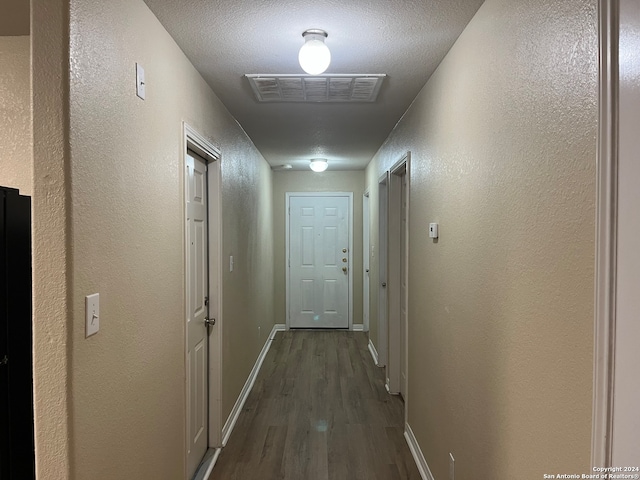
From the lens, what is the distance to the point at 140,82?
1509mm

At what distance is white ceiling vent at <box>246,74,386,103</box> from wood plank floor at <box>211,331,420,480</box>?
→ 91.4 inches

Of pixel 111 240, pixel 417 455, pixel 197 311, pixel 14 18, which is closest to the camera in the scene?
pixel 111 240

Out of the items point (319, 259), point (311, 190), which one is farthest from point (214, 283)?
point (311, 190)

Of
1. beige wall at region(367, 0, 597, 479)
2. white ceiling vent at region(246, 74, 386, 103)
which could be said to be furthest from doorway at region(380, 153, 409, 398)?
beige wall at region(367, 0, 597, 479)

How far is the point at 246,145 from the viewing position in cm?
376

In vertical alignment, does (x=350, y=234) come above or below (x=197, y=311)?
above

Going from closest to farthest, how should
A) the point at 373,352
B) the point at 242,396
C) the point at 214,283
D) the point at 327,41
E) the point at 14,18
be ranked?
the point at 14,18 < the point at 327,41 < the point at 214,283 < the point at 242,396 < the point at 373,352

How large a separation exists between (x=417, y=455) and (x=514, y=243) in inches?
72.6

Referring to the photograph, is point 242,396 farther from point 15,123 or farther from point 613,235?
point 613,235

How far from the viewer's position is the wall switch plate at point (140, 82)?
1.49 metres

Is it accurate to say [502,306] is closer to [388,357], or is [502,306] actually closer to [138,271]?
[138,271]

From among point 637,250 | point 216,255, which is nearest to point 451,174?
point 637,250

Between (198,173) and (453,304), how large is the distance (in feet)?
5.44

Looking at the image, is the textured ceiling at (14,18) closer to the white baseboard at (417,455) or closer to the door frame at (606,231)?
the door frame at (606,231)
